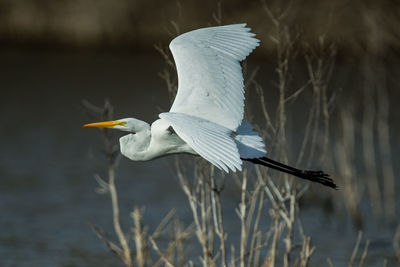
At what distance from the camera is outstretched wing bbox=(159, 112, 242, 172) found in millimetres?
2871

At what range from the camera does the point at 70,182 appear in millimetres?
8320

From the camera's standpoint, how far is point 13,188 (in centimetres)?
800

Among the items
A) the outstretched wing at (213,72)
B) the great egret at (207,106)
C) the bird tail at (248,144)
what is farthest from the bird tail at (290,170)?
the outstretched wing at (213,72)

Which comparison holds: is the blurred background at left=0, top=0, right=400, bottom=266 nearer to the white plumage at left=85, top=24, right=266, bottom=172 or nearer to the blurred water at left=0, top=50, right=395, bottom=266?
the blurred water at left=0, top=50, right=395, bottom=266

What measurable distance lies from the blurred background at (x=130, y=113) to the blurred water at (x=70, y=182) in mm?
19

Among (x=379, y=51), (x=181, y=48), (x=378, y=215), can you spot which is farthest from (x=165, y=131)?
(x=378, y=215)

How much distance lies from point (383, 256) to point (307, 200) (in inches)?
50.0

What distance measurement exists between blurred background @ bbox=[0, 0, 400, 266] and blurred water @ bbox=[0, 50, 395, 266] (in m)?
0.02

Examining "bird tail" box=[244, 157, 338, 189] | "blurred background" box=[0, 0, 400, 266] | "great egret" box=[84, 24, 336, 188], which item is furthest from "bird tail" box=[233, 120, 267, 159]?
"blurred background" box=[0, 0, 400, 266]

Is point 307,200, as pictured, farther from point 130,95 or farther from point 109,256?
point 130,95

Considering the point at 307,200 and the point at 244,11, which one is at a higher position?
the point at 244,11

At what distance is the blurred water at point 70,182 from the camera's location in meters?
6.51

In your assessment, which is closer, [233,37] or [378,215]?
[233,37]

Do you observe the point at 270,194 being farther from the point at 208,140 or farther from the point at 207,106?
the point at 208,140
